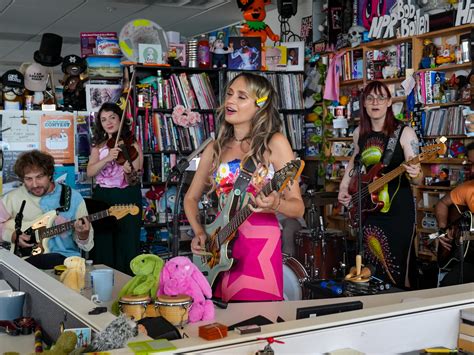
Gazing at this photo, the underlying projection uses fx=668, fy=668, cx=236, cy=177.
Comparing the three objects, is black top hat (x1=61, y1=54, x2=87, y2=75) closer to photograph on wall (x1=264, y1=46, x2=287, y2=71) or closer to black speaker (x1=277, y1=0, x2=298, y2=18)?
photograph on wall (x1=264, y1=46, x2=287, y2=71)

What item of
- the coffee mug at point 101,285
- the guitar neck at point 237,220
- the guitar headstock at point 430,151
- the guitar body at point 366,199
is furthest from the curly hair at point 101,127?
the coffee mug at point 101,285

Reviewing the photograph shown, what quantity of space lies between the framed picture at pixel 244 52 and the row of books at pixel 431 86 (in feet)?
4.98

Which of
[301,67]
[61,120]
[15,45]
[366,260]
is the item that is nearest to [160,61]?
[61,120]

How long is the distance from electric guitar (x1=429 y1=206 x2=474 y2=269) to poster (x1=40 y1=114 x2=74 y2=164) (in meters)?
3.03

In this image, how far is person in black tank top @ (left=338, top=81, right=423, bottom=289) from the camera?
153 inches

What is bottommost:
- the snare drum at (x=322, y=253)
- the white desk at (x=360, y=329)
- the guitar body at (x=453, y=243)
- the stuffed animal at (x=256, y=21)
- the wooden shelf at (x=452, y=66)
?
the snare drum at (x=322, y=253)

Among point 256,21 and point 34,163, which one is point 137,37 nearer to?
point 256,21

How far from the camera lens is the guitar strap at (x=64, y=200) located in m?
3.61

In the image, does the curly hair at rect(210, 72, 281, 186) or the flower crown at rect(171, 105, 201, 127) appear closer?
the curly hair at rect(210, 72, 281, 186)

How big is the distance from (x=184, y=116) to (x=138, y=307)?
4.24 metres

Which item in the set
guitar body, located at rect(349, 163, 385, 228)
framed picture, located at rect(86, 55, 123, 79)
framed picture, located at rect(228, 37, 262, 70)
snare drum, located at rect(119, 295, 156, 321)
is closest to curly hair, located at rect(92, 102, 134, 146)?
framed picture, located at rect(86, 55, 123, 79)

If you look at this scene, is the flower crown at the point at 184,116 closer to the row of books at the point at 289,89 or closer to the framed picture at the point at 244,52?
the framed picture at the point at 244,52

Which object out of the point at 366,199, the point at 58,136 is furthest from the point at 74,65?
the point at 366,199

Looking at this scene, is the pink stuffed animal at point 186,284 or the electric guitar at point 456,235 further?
the electric guitar at point 456,235
